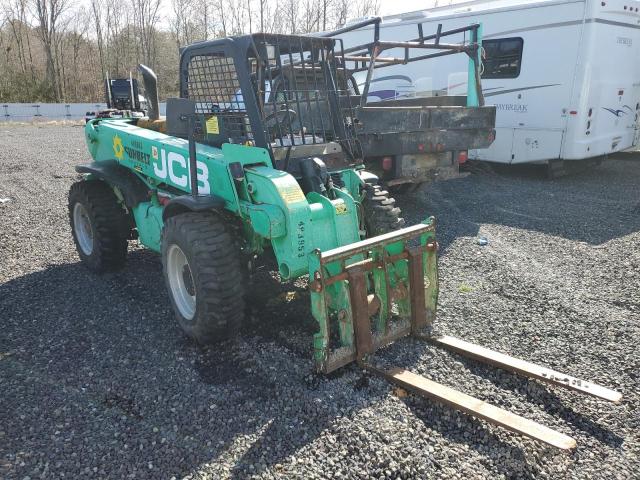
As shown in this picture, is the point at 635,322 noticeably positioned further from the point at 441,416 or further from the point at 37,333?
the point at 37,333

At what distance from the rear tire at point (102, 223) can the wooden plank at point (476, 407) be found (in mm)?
3319

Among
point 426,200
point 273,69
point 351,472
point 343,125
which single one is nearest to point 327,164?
point 343,125

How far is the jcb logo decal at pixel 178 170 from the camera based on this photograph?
418cm

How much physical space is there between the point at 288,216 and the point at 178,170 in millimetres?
1353

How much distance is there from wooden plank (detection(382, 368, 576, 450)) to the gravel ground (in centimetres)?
8

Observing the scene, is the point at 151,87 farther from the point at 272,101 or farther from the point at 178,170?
the point at 272,101

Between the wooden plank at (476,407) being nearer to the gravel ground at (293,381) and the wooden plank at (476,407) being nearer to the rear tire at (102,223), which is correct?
the gravel ground at (293,381)

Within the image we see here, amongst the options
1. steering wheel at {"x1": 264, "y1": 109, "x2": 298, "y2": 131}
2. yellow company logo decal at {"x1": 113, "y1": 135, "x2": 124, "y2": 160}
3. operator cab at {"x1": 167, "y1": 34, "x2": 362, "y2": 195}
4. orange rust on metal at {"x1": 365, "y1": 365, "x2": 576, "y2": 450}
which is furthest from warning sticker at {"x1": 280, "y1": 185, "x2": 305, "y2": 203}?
yellow company logo decal at {"x1": 113, "y1": 135, "x2": 124, "y2": 160}

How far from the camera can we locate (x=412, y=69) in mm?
11383

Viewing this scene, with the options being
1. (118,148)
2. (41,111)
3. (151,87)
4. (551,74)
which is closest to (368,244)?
(151,87)

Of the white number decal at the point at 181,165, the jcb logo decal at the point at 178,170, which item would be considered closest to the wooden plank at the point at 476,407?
the jcb logo decal at the point at 178,170

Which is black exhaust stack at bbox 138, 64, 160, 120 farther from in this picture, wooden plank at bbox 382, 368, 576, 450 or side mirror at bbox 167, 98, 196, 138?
wooden plank at bbox 382, 368, 576, 450

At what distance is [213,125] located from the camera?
436 cm

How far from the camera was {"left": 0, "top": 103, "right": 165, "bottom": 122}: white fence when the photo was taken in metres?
26.4
